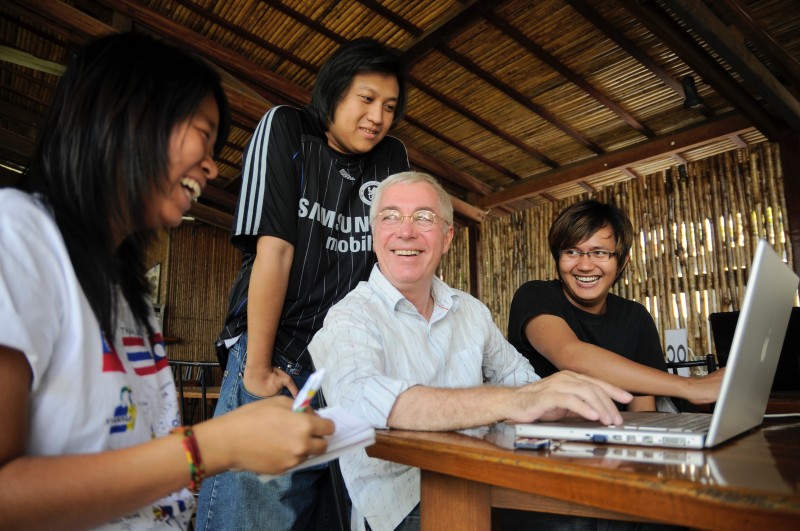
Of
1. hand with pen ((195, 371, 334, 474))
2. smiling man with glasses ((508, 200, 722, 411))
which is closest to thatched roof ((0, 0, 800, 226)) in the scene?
smiling man with glasses ((508, 200, 722, 411))

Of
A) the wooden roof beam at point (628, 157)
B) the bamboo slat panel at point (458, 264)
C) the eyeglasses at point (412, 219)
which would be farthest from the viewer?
the bamboo slat panel at point (458, 264)

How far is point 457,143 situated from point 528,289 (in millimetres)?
4845

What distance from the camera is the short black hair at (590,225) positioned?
2.26 meters

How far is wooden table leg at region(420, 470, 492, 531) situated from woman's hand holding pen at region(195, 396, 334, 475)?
0.30 meters

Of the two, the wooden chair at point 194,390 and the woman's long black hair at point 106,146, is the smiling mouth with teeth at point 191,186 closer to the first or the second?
the woman's long black hair at point 106,146

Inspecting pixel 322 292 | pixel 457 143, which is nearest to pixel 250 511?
pixel 322 292

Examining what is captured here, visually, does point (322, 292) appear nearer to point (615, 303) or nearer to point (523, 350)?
point (523, 350)

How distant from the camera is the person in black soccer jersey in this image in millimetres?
1595

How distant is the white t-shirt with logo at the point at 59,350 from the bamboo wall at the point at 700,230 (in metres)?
5.81

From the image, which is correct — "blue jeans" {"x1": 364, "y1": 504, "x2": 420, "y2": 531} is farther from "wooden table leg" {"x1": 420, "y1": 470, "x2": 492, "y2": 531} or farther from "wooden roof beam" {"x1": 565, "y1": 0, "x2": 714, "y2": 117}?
"wooden roof beam" {"x1": 565, "y1": 0, "x2": 714, "y2": 117}

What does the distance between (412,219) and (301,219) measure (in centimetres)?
33

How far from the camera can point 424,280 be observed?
164 centimetres

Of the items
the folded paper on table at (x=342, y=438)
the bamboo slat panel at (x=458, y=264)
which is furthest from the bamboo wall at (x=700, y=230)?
the folded paper on table at (x=342, y=438)

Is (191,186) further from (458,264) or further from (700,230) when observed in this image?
(458,264)
